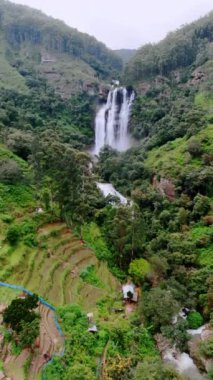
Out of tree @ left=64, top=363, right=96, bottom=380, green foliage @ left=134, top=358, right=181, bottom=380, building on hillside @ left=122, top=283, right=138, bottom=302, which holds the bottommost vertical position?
building on hillside @ left=122, top=283, right=138, bottom=302

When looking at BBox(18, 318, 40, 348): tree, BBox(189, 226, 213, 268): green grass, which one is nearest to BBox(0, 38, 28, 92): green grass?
BBox(189, 226, 213, 268): green grass

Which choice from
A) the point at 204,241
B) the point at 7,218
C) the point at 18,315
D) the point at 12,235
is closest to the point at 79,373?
the point at 18,315

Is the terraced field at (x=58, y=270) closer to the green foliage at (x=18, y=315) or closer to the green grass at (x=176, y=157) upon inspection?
the green foliage at (x=18, y=315)

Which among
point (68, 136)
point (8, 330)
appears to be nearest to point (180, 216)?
point (8, 330)

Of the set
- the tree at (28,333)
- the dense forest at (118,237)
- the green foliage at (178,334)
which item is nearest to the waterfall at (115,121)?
the dense forest at (118,237)

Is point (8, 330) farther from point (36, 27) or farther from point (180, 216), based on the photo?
point (36, 27)

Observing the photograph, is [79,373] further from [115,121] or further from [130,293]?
[115,121]

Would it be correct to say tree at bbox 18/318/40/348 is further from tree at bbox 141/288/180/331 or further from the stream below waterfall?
the stream below waterfall
